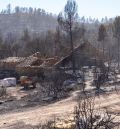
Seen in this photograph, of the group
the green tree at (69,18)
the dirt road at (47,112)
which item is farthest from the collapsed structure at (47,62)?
the dirt road at (47,112)

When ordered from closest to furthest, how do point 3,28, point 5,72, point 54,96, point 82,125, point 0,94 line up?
point 82,125, point 54,96, point 0,94, point 5,72, point 3,28

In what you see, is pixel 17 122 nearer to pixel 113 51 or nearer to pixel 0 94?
pixel 0 94

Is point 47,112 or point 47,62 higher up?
point 47,62

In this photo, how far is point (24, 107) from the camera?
22.1m

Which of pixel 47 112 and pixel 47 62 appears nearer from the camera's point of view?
pixel 47 112

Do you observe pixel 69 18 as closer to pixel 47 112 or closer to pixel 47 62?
pixel 47 62

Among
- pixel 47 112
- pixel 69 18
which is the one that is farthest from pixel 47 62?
pixel 47 112

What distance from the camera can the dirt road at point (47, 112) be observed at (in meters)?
18.0

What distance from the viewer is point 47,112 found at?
65.1ft

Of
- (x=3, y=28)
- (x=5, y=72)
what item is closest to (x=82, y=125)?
(x=5, y=72)

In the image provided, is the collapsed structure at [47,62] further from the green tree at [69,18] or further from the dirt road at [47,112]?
the dirt road at [47,112]

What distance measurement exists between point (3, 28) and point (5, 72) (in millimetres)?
150639

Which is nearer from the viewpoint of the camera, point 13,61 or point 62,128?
point 62,128

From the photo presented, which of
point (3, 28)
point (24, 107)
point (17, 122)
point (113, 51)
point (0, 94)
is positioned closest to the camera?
point (17, 122)
